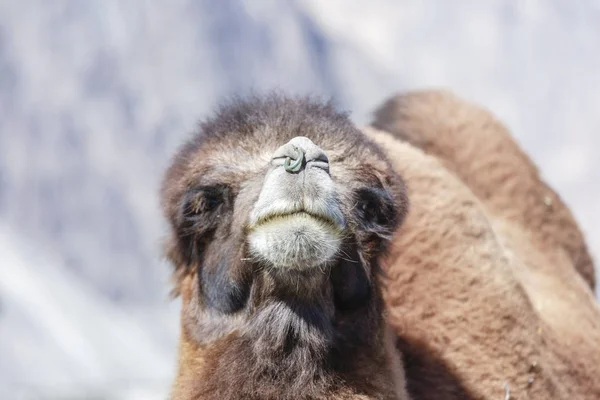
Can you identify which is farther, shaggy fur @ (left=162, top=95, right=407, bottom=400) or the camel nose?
shaggy fur @ (left=162, top=95, right=407, bottom=400)

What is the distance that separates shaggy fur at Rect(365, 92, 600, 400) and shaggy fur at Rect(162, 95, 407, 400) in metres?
0.59

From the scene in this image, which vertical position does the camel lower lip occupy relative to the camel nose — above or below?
below

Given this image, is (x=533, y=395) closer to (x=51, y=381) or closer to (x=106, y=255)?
(x=51, y=381)

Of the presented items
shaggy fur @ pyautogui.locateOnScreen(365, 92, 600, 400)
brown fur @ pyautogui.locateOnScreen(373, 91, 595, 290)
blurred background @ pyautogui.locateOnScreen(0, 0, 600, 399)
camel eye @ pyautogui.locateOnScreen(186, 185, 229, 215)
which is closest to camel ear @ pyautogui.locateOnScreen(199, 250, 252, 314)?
camel eye @ pyautogui.locateOnScreen(186, 185, 229, 215)

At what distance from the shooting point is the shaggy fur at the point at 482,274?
3467mm

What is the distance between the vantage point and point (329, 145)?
277cm

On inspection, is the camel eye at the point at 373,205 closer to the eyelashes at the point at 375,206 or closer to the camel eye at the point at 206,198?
the eyelashes at the point at 375,206

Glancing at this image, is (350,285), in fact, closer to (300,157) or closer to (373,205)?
(373,205)

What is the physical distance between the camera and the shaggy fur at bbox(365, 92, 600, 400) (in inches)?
136

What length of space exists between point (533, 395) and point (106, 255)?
45.1 feet

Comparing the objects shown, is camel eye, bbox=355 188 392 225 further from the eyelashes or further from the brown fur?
the brown fur

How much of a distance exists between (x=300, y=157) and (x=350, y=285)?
501 mm

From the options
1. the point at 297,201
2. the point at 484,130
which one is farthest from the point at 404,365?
the point at 484,130

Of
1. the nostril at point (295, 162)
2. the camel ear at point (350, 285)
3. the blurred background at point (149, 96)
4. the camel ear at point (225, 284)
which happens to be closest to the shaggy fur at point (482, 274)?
the camel ear at point (350, 285)
